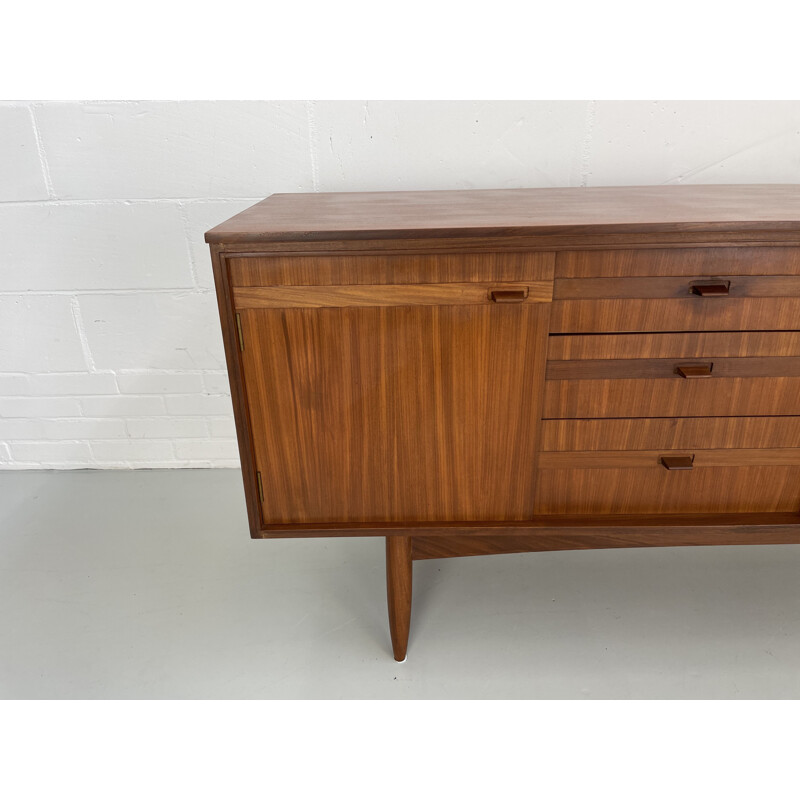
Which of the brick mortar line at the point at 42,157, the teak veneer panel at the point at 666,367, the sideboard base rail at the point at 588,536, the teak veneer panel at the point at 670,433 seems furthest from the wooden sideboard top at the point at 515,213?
the brick mortar line at the point at 42,157

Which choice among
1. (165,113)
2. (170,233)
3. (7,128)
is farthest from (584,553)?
(7,128)

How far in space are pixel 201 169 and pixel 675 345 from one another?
126 centimetres

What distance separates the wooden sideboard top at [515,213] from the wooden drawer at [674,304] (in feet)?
0.29

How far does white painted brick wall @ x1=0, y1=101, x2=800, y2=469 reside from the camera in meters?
1.58

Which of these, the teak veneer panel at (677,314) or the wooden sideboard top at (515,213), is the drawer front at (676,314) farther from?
the wooden sideboard top at (515,213)

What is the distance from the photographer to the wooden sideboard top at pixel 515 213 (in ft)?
3.28

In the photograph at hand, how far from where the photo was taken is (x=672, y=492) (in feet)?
4.00

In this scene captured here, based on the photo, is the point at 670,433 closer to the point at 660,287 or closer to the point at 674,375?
the point at 674,375

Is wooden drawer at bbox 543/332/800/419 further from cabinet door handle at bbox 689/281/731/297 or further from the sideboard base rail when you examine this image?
the sideboard base rail

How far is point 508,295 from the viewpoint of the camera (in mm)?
1047

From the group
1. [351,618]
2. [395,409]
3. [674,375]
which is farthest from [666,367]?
[351,618]

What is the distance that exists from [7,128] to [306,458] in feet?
4.15

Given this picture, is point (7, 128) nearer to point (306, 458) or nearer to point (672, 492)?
point (306, 458)

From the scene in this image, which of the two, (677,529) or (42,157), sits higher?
(42,157)
